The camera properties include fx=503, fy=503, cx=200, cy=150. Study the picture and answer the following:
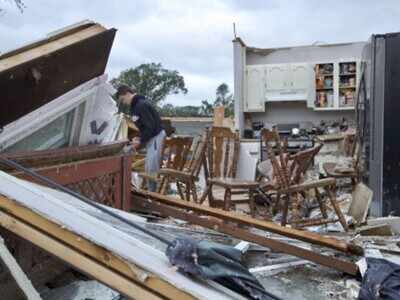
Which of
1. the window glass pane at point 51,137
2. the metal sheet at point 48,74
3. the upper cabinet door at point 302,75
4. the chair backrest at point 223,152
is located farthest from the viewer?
the upper cabinet door at point 302,75

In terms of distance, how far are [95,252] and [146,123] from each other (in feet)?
13.1

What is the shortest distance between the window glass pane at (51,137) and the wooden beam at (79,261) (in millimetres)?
1118

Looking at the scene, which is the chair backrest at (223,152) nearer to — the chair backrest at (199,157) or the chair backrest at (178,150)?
the chair backrest at (199,157)

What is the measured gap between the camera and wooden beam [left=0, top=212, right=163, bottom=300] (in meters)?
1.39

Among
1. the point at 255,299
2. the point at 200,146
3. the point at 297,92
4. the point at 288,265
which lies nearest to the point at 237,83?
the point at 297,92

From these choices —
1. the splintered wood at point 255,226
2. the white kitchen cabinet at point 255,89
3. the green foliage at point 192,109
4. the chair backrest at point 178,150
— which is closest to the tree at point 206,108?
the green foliage at point 192,109

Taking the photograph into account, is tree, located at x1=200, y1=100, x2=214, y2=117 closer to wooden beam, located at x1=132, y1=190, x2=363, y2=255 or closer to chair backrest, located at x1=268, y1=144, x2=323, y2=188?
chair backrest, located at x1=268, y1=144, x2=323, y2=188

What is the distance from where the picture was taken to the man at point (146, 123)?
5371 millimetres

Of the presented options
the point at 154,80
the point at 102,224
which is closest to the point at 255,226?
the point at 102,224

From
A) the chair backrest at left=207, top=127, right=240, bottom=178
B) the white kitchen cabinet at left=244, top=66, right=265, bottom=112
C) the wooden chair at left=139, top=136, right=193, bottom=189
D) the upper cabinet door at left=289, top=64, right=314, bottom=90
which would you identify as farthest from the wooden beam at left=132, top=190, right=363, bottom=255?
the upper cabinet door at left=289, top=64, right=314, bottom=90

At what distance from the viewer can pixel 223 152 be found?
18.9 ft

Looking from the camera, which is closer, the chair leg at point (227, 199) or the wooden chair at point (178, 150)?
the chair leg at point (227, 199)

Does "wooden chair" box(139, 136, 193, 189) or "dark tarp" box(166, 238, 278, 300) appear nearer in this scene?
"dark tarp" box(166, 238, 278, 300)

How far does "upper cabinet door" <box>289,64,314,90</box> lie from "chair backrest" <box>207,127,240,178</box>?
14.7 feet
